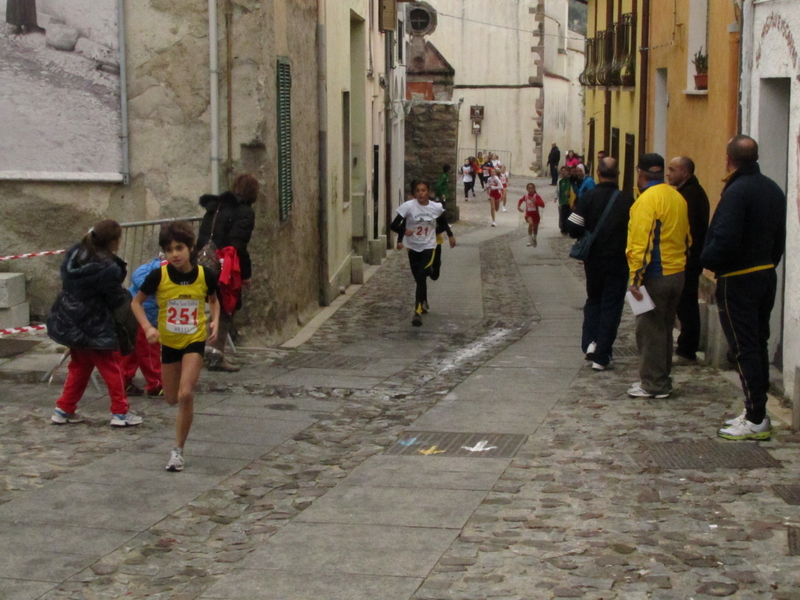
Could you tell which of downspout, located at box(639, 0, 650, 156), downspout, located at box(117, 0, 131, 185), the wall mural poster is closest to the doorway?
downspout, located at box(117, 0, 131, 185)

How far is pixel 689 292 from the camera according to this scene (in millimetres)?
9773

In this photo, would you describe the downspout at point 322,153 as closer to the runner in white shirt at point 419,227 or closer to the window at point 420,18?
the runner in white shirt at point 419,227

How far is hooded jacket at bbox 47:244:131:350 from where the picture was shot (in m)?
7.48

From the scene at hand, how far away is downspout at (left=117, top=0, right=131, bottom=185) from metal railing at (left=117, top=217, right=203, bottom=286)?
564 millimetres

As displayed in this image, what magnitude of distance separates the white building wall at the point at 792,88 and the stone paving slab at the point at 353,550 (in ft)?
9.86

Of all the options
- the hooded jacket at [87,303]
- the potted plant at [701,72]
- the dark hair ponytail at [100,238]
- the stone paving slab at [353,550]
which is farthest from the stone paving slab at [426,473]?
the potted plant at [701,72]

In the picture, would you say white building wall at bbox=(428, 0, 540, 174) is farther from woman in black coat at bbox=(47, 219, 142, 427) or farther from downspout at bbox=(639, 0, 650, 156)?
woman in black coat at bbox=(47, 219, 142, 427)

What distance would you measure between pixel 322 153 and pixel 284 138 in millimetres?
2725

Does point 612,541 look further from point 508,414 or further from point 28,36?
point 28,36

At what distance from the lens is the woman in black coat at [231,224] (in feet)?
31.7

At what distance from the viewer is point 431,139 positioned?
102ft

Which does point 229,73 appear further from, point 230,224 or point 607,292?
point 607,292

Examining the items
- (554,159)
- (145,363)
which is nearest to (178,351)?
(145,363)

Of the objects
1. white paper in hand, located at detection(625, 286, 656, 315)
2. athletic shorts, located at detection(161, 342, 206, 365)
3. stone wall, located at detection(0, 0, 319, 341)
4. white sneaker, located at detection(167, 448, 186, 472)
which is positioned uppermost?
stone wall, located at detection(0, 0, 319, 341)
